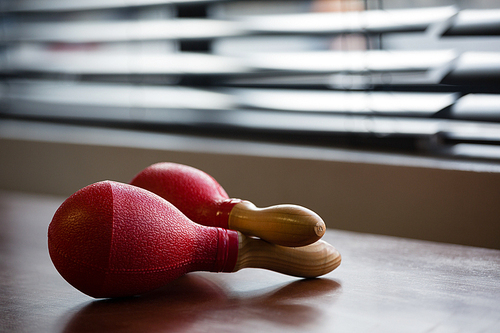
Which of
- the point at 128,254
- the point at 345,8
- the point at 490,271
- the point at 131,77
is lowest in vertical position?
the point at 490,271

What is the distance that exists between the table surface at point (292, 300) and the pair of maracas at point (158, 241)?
28mm

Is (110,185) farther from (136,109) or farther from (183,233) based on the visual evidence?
(136,109)

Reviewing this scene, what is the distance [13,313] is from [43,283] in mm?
111

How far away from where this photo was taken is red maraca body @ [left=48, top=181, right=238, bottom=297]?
549 millimetres

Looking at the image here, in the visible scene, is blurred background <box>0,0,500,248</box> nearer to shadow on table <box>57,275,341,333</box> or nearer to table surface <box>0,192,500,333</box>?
table surface <box>0,192,500,333</box>

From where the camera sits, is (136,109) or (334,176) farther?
(136,109)

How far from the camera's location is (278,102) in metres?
1.50

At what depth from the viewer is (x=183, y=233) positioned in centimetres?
60

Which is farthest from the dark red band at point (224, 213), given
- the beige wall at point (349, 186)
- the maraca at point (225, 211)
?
the beige wall at point (349, 186)

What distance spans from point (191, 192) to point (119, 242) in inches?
7.2

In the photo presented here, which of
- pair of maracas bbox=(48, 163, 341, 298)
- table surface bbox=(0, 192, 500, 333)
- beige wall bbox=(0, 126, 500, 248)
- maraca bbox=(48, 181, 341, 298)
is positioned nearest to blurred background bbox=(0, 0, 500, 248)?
beige wall bbox=(0, 126, 500, 248)

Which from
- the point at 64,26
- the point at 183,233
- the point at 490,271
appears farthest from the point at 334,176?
the point at 64,26

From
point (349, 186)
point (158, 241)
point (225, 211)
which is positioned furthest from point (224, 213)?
point (349, 186)

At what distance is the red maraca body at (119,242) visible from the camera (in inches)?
21.6
